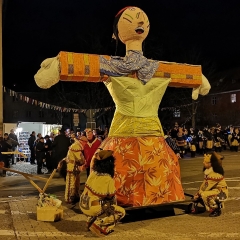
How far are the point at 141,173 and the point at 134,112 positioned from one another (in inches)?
41.1

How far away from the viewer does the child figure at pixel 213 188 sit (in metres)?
6.98

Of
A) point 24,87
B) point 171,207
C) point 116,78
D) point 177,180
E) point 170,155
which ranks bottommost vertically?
point 171,207

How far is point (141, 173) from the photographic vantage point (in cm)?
664

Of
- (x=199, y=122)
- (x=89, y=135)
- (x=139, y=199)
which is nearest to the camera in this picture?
(x=139, y=199)

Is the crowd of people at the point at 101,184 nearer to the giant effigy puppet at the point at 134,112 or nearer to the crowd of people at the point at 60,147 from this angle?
the crowd of people at the point at 60,147

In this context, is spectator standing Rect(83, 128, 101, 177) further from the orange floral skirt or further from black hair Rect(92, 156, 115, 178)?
black hair Rect(92, 156, 115, 178)

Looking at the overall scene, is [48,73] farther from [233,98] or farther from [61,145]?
[233,98]

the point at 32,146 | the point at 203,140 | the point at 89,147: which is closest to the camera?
the point at 89,147

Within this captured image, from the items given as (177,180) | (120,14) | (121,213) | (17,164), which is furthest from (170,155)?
(17,164)

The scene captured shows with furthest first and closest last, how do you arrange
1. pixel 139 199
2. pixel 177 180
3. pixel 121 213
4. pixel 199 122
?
pixel 199 122
pixel 177 180
pixel 139 199
pixel 121 213

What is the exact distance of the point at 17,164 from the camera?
1820 centimetres

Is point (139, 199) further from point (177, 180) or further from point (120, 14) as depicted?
point (120, 14)

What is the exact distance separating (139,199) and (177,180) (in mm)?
860

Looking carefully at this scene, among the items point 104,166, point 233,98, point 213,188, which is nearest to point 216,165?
point 213,188
